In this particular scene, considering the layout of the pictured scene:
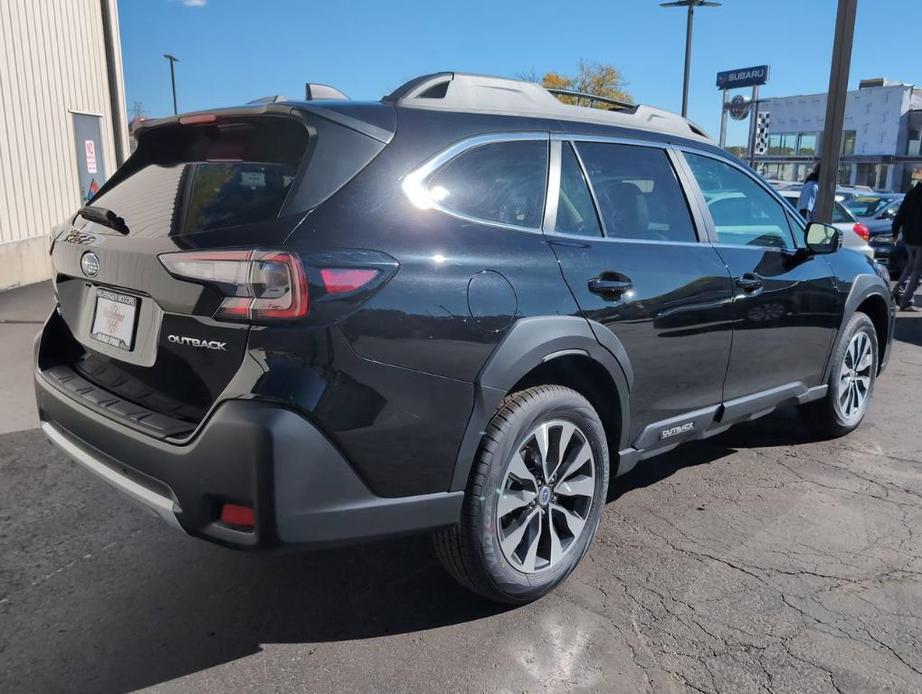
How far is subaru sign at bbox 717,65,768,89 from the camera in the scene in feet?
139

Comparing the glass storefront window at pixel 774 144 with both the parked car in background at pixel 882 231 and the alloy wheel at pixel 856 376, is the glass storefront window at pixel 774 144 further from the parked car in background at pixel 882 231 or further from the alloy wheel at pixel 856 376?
the alloy wheel at pixel 856 376

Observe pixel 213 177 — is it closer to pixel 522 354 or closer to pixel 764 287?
pixel 522 354

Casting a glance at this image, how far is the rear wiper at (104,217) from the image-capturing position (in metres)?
2.81

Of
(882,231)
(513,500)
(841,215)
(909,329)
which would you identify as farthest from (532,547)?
(882,231)

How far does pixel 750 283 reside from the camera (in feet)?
12.7

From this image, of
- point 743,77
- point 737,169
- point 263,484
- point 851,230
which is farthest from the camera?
point 743,77

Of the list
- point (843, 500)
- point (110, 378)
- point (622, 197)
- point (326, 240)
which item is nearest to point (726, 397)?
point (843, 500)

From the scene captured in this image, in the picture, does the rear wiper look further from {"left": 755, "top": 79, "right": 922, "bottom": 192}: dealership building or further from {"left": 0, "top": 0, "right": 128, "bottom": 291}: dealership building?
{"left": 755, "top": 79, "right": 922, "bottom": 192}: dealership building

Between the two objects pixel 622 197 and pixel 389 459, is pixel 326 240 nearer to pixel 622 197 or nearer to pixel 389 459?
pixel 389 459

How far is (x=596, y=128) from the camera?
340 cm

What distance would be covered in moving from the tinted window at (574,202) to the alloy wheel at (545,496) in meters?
0.78

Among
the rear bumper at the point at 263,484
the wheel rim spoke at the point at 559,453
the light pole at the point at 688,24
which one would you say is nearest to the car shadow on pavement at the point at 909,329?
the wheel rim spoke at the point at 559,453

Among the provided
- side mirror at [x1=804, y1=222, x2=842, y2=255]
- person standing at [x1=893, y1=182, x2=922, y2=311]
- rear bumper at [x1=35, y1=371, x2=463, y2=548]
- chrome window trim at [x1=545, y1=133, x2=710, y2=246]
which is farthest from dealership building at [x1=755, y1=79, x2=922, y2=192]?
rear bumper at [x1=35, y1=371, x2=463, y2=548]

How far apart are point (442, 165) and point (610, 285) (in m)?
0.86
